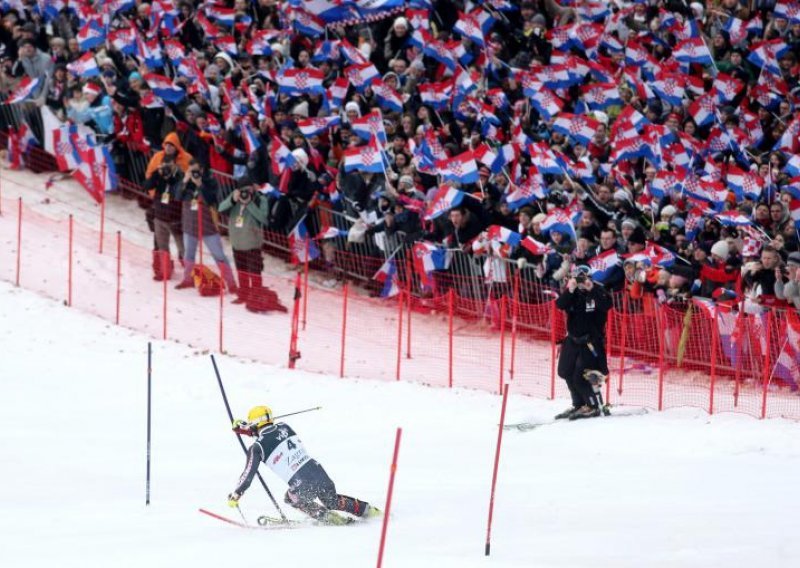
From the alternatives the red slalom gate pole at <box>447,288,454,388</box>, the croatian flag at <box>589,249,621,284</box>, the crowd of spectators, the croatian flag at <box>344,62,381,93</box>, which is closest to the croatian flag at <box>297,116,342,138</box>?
the crowd of spectators

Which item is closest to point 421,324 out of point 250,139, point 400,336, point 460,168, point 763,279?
point 400,336

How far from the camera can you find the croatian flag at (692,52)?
2600 centimetres

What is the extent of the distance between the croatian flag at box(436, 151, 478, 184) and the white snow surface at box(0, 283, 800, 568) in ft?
10.6

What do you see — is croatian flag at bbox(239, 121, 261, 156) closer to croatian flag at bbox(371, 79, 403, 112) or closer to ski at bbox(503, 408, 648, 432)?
croatian flag at bbox(371, 79, 403, 112)

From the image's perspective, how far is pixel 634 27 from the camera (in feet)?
90.6

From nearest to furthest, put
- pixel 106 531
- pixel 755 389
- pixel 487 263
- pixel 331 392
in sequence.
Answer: pixel 106 531 → pixel 755 389 → pixel 331 392 → pixel 487 263

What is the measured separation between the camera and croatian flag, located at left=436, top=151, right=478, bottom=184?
2406 centimetres

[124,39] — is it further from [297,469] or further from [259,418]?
[297,469]

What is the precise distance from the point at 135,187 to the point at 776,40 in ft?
33.3

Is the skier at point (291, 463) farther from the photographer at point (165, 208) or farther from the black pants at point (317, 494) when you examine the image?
the photographer at point (165, 208)

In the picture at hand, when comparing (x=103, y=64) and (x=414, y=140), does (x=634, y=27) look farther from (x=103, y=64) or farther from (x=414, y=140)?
(x=103, y=64)

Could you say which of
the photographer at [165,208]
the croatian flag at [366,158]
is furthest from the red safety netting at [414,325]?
the croatian flag at [366,158]

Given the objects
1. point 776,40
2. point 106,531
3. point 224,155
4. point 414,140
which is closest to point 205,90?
point 224,155

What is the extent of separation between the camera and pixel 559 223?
23.5 meters
